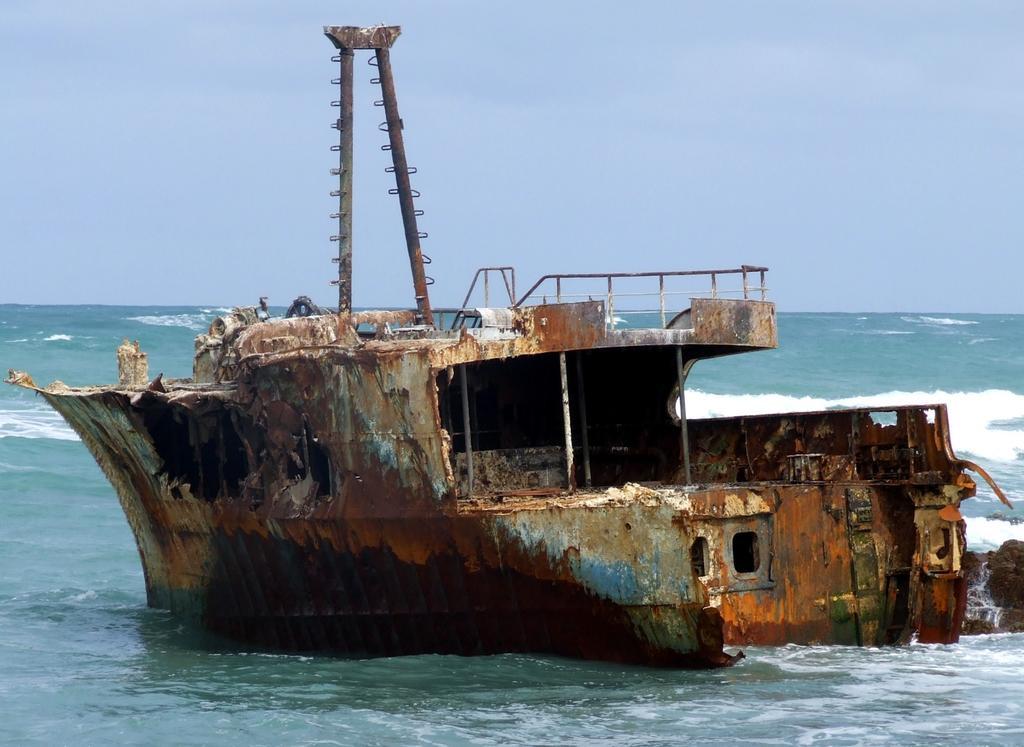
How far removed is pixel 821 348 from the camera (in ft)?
192

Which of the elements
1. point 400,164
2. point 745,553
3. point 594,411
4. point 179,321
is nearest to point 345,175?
point 400,164

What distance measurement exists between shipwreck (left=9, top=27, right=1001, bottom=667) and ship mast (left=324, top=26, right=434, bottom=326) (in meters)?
0.98

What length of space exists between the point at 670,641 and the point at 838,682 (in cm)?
129

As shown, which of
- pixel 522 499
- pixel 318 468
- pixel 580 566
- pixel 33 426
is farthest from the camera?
pixel 33 426

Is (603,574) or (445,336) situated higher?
(445,336)

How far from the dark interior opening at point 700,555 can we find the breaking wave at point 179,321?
142 ft

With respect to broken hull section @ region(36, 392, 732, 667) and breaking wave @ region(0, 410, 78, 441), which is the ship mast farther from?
breaking wave @ region(0, 410, 78, 441)

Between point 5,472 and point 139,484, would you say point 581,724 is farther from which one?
point 5,472

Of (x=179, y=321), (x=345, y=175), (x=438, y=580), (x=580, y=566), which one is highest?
(x=179, y=321)

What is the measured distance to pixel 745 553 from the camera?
13336 mm

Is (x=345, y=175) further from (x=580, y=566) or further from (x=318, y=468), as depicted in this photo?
(x=580, y=566)

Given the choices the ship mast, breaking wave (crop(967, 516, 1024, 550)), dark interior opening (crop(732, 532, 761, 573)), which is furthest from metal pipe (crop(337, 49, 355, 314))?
breaking wave (crop(967, 516, 1024, 550))

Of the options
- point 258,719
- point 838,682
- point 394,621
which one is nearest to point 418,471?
point 394,621

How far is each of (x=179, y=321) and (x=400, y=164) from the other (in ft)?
135
